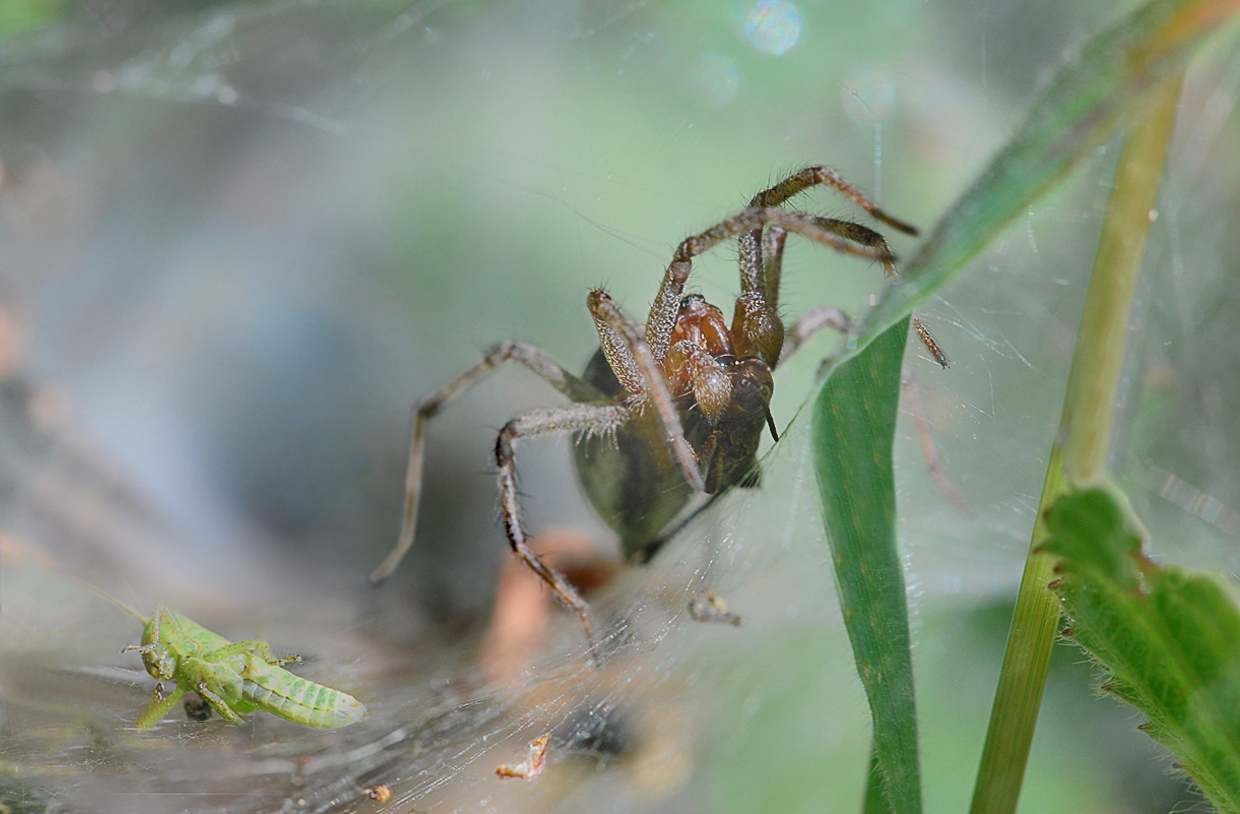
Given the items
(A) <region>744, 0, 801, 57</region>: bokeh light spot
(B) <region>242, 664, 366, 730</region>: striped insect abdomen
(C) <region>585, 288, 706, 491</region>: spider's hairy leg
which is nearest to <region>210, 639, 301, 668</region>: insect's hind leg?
(B) <region>242, 664, 366, 730</region>: striped insect abdomen

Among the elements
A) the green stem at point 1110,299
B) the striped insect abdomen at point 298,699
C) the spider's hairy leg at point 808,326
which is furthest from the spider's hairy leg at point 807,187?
the striped insect abdomen at point 298,699

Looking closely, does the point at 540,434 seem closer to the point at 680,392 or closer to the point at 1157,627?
the point at 680,392

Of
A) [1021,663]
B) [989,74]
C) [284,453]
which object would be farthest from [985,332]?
[284,453]

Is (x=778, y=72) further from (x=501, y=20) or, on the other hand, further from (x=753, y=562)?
(x=753, y=562)

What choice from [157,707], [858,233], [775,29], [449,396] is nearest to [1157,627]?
[858,233]

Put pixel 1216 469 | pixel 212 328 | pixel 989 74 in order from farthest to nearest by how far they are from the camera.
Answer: pixel 212 328 → pixel 989 74 → pixel 1216 469

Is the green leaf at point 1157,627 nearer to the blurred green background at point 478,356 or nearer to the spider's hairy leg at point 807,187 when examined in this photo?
the blurred green background at point 478,356
